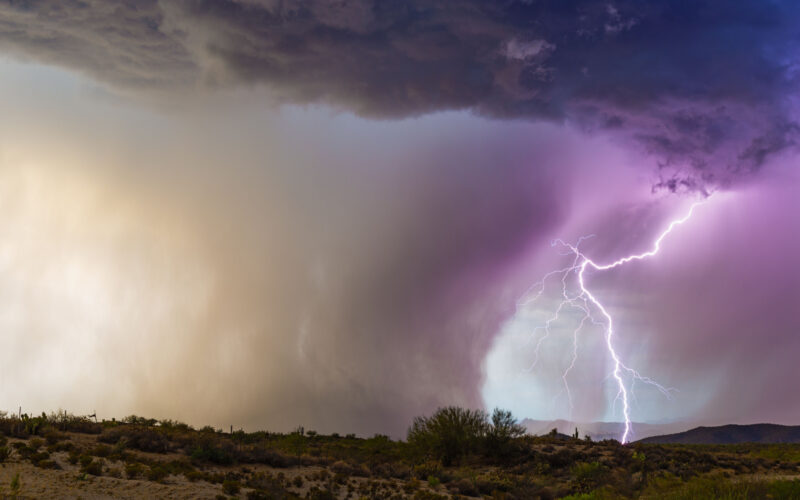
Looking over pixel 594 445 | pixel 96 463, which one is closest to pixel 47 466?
pixel 96 463

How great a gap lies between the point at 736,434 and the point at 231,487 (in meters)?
162

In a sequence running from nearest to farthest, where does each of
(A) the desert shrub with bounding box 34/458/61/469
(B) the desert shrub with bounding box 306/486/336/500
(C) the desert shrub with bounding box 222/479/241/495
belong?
(A) the desert shrub with bounding box 34/458/61/469 < (C) the desert shrub with bounding box 222/479/241/495 < (B) the desert shrub with bounding box 306/486/336/500

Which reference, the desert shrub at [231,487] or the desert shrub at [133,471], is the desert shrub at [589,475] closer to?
the desert shrub at [231,487]

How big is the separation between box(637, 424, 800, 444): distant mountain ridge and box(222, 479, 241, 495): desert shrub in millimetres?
139470

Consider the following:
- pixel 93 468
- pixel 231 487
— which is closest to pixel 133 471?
pixel 93 468

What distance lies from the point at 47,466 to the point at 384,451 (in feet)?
114

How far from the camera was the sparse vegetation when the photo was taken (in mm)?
27297

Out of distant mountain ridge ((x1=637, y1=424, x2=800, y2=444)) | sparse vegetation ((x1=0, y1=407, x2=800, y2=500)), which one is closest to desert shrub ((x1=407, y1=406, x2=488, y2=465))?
sparse vegetation ((x1=0, y1=407, x2=800, y2=500))

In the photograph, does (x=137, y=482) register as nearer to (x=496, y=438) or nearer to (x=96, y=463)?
(x=96, y=463)

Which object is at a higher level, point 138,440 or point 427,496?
point 138,440

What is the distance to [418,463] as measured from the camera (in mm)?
48688

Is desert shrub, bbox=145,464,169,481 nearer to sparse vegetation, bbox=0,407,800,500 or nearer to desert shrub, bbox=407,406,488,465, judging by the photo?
sparse vegetation, bbox=0,407,800,500

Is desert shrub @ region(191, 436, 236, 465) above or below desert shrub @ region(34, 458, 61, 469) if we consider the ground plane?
below

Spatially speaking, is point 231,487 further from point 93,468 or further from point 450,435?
point 450,435
